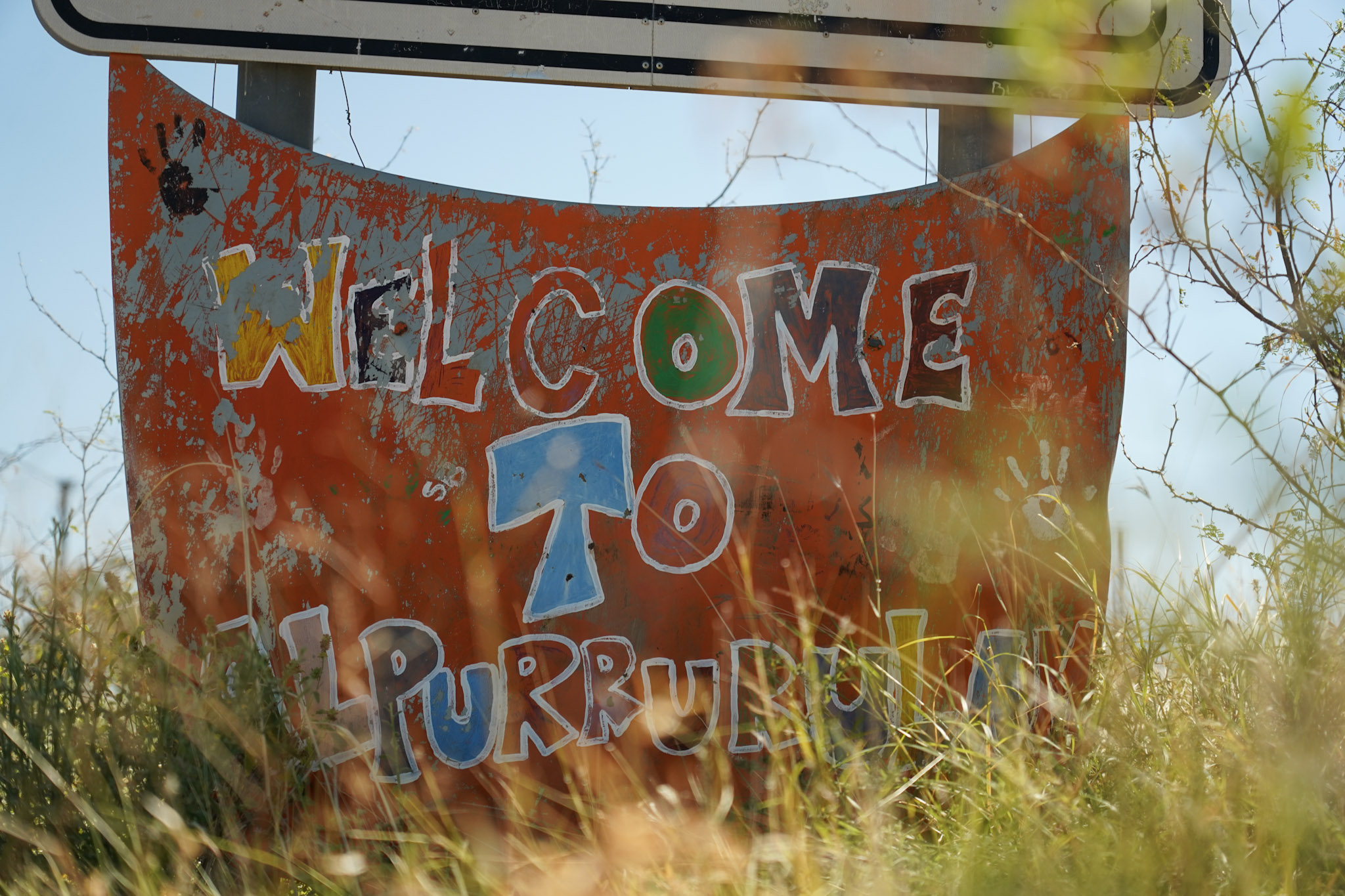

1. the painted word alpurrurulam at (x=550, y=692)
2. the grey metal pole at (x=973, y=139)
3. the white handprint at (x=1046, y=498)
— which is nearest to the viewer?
the painted word alpurrurulam at (x=550, y=692)

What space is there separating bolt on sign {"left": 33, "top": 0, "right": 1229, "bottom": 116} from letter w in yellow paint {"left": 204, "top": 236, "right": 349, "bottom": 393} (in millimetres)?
541

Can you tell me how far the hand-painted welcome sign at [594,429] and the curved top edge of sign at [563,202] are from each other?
0.04 ft

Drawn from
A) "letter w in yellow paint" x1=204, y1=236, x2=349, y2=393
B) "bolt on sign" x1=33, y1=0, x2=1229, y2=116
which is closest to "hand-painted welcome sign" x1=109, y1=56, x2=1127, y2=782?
"letter w in yellow paint" x1=204, y1=236, x2=349, y2=393

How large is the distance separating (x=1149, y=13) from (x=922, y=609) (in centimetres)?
176

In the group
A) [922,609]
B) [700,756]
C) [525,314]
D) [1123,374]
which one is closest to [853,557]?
[922,609]

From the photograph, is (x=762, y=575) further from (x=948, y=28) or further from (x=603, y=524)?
(x=948, y=28)

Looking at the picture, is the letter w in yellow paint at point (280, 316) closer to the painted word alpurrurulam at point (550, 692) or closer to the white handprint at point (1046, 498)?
the painted word alpurrurulam at point (550, 692)

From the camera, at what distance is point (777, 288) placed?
9.30ft

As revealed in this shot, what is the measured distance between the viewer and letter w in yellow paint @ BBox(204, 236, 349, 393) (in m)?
2.79

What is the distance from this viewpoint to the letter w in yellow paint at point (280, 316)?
2.79 meters

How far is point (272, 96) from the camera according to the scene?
2.86 meters

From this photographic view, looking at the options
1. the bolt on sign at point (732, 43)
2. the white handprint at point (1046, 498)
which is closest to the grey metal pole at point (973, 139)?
the bolt on sign at point (732, 43)

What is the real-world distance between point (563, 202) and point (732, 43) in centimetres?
64

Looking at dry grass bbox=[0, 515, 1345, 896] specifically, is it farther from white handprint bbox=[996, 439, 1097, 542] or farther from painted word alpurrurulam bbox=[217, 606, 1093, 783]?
white handprint bbox=[996, 439, 1097, 542]
